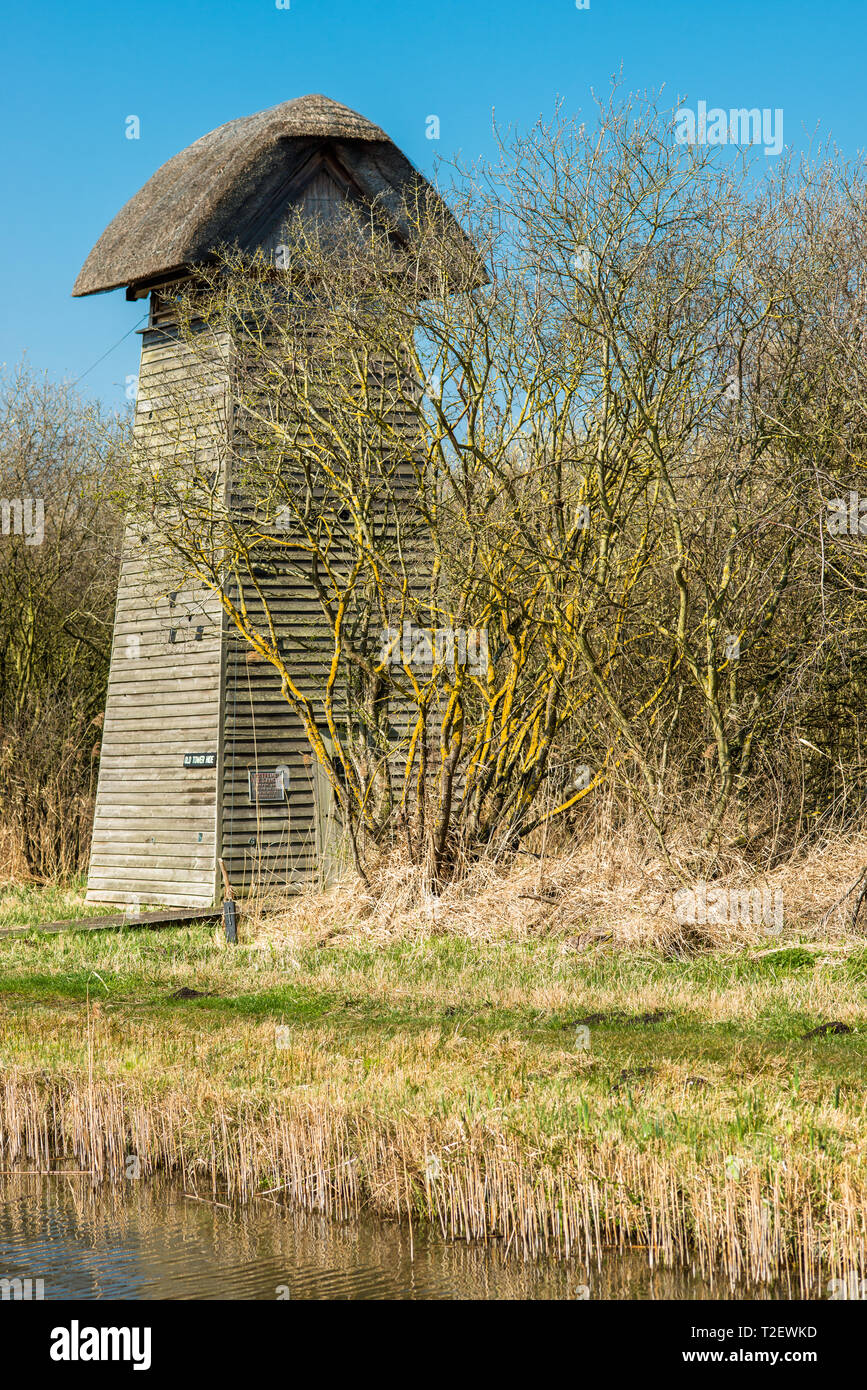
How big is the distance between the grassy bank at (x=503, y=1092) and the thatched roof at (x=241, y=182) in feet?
32.3

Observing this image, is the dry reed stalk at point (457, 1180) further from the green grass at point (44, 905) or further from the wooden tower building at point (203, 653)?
the wooden tower building at point (203, 653)

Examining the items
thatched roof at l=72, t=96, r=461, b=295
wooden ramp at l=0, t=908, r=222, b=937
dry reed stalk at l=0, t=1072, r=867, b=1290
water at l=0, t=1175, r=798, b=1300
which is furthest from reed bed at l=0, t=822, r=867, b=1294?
thatched roof at l=72, t=96, r=461, b=295

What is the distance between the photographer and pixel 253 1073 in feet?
27.9

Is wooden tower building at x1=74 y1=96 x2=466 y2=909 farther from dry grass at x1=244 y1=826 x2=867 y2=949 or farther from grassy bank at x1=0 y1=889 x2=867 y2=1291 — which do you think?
grassy bank at x1=0 y1=889 x2=867 y2=1291

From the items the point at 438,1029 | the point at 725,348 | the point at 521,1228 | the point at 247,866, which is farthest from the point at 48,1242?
the point at 725,348

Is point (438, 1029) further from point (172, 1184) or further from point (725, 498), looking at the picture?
point (725, 498)

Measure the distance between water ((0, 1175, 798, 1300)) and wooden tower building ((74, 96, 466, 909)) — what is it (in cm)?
905

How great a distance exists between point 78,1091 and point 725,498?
27.7 ft

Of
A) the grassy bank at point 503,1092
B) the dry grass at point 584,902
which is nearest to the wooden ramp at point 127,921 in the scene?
the dry grass at point 584,902

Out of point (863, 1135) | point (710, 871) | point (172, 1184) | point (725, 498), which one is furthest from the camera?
point (725, 498)

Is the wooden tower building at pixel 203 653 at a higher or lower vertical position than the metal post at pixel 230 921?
higher

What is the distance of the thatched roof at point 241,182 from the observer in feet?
57.4

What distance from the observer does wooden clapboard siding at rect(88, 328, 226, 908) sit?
1670 centimetres
